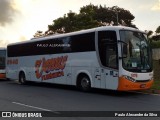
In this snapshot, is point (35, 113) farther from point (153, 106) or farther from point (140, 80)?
point (140, 80)

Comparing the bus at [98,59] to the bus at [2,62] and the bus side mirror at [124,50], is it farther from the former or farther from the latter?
the bus at [2,62]

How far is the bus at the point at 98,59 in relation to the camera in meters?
16.1

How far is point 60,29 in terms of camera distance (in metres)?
58.0

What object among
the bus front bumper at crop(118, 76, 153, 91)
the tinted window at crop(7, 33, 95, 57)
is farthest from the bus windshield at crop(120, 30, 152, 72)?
the tinted window at crop(7, 33, 95, 57)

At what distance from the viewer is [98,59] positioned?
17203mm

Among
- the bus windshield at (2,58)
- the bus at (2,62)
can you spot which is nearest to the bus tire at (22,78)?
the bus at (2,62)

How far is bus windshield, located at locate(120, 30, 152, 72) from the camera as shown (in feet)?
53.0

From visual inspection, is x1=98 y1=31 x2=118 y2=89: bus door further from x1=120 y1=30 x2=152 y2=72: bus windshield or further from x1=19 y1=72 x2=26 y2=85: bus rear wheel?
x1=19 y1=72 x2=26 y2=85: bus rear wheel

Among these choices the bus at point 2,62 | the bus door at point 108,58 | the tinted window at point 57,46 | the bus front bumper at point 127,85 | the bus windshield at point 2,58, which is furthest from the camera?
the bus windshield at point 2,58

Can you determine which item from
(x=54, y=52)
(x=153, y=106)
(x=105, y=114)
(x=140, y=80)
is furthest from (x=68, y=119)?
(x=54, y=52)

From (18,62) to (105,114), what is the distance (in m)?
15.6

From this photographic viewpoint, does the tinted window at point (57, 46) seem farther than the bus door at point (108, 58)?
Yes

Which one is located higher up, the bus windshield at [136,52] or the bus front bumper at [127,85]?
the bus windshield at [136,52]

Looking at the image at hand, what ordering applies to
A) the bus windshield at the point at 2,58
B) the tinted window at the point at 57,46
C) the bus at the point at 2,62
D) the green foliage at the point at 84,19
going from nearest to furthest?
the tinted window at the point at 57,46 → the bus at the point at 2,62 → the bus windshield at the point at 2,58 → the green foliage at the point at 84,19
